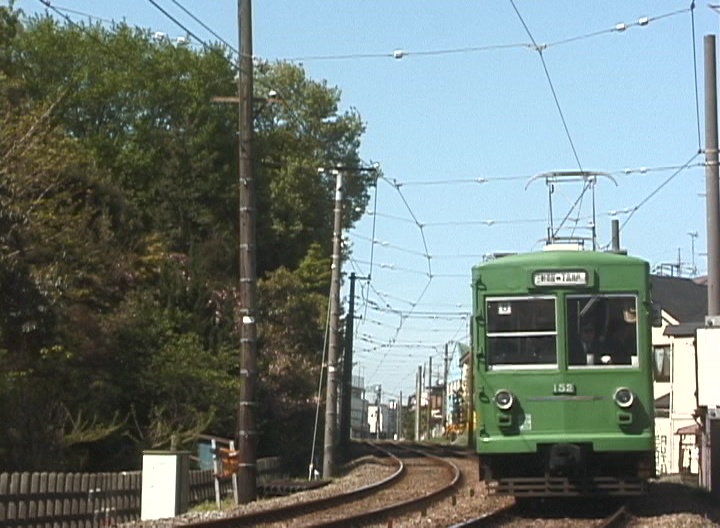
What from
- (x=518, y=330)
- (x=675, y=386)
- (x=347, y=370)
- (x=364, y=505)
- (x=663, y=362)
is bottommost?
(x=364, y=505)

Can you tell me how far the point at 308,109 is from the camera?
5941cm

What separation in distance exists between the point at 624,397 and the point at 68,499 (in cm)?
786

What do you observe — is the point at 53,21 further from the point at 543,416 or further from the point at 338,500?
the point at 543,416

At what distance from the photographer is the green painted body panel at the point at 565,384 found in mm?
16641

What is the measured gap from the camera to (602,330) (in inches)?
665

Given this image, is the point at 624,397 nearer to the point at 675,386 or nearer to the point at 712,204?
the point at 712,204

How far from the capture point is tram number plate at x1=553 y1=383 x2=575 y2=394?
16.7 m

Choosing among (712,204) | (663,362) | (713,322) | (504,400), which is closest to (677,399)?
(663,362)

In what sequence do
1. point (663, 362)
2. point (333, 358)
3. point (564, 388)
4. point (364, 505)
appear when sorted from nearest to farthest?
point (564, 388), point (364, 505), point (333, 358), point (663, 362)

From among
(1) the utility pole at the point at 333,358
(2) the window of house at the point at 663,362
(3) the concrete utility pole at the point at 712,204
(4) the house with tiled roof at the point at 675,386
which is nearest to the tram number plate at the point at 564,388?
(3) the concrete utility pole at the point at 712,204

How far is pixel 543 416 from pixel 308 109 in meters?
43.7

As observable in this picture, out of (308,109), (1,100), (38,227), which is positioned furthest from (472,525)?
(308,109)

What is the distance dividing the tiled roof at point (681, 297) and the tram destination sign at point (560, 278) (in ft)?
106

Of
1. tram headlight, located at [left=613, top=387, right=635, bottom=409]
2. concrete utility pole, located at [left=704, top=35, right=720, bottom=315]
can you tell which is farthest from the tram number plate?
concrete utility pole, located at [left=704, top=35, right=720, bottom=315]
